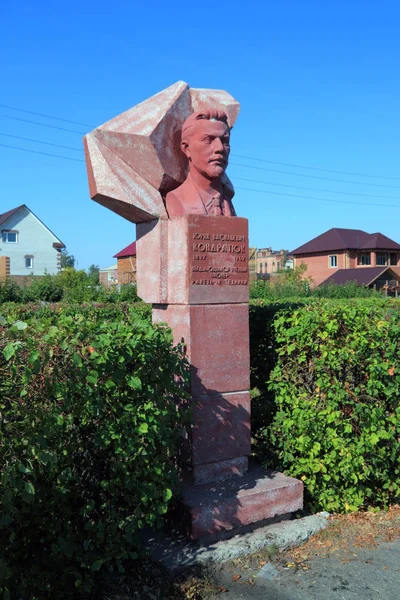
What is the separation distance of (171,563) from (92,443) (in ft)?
3.24

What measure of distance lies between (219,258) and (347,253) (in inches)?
1908

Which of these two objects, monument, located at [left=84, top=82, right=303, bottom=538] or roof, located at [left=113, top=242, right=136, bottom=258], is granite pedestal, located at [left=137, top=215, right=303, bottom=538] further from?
roof, located at [left=113, top=242, right=136, bottom=258]

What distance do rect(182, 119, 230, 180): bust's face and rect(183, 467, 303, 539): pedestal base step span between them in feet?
7.89

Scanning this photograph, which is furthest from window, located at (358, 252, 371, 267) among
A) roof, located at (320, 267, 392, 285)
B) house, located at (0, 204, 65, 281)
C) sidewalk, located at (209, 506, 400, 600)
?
sidewalk, located at (209, 506, 400, 600)

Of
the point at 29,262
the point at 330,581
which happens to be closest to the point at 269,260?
the point at 29,262

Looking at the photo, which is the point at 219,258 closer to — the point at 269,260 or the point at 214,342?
the point at 214,342

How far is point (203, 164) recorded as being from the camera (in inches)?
171

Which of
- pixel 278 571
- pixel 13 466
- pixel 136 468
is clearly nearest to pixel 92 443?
pixel 136 468

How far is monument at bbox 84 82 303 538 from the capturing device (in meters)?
4.04

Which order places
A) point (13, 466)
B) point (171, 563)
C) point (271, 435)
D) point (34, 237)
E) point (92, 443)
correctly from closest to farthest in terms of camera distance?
point (13, 466) < point (92, 443) < point (171, 563) < point (271, 435) < point (34, 237)

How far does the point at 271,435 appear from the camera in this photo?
4.50 m

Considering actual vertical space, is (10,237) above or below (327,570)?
above

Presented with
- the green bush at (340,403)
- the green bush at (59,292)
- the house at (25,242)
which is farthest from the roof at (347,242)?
the green bush at (340,403)

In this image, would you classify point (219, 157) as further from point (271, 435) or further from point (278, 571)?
point (278, 571)
